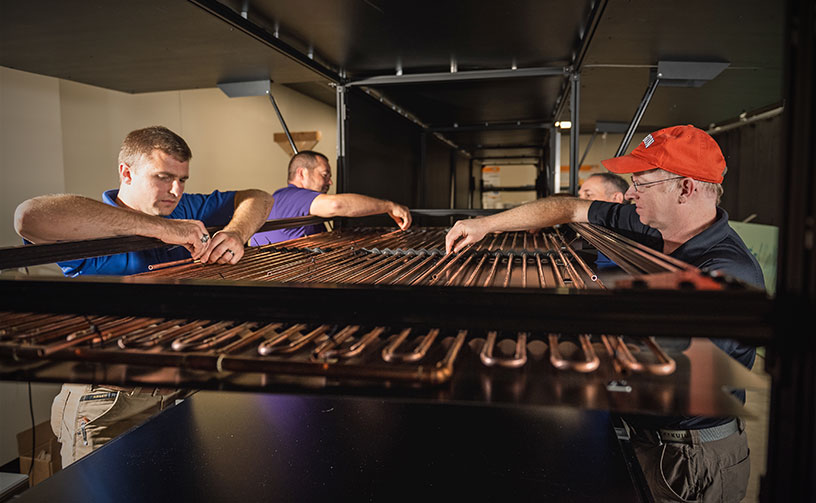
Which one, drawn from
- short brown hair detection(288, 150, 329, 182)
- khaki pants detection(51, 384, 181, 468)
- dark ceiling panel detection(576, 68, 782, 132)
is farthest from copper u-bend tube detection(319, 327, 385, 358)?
short brown hair detection(288, 150, 329, 182)

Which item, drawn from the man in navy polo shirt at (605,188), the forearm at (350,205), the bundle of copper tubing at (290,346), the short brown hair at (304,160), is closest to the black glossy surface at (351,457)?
the bundle of copper tubing at (290,346)

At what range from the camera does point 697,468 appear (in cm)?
122

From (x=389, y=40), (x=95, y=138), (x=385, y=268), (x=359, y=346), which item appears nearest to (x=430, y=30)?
(x=389, y=40)

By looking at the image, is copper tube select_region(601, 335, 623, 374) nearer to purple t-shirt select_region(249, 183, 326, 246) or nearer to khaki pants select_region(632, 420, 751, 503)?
khaki pants select_region(632, 420, 751, 503)

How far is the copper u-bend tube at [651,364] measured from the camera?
0.45m

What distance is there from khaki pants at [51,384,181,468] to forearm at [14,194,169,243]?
2.17ft

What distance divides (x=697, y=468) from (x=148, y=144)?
1.78 m

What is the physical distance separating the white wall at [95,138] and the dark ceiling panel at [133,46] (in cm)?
73

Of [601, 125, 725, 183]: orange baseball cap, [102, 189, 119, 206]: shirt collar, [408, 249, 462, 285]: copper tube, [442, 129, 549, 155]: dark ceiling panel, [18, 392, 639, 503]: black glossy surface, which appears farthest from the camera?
[442, 129, 549, 155]: dark ceiling panel

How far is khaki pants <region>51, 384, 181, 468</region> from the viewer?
1.61m

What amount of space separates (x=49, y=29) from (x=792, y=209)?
1.75 meters

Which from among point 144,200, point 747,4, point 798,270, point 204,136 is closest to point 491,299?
point 798,270

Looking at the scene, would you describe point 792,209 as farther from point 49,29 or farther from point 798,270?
point 49,29

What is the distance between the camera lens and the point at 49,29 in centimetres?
143
